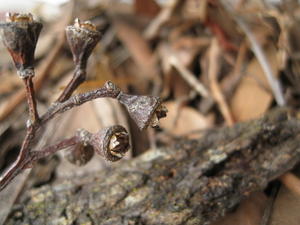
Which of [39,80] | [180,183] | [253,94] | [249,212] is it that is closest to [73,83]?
[180,183]

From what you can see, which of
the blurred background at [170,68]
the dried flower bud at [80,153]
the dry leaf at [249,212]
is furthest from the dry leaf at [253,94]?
the dried flower bud at [80,153]

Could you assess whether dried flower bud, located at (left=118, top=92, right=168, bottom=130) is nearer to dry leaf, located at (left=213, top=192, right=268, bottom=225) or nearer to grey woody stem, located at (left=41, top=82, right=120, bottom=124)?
grey woody stem, located at (left=41, top=82, right=120, bottom=124)

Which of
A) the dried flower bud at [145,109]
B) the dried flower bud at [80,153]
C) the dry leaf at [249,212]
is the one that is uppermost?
the dried flower bud at [145,109]

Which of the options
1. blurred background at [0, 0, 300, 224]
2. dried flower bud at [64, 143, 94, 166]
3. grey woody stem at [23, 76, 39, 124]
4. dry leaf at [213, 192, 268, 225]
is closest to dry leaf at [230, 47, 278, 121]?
blurred background at [0, 0, 300, 224]

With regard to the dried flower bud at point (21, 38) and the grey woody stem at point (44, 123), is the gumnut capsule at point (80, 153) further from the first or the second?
the dried flower bud at point (21, 38)

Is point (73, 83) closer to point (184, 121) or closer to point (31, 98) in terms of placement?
point (31, 98)

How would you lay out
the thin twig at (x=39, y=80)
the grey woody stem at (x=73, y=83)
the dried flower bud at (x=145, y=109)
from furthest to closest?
1. the thin twig at (x=39, y=80)
2. the grey woody stem at (x=73, y=83)
3. the dried flower bud at (x=145, y=109)

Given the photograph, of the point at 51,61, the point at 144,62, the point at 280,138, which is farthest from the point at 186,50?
the point at 280,138

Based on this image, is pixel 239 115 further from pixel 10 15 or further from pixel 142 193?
pixel 10 15
